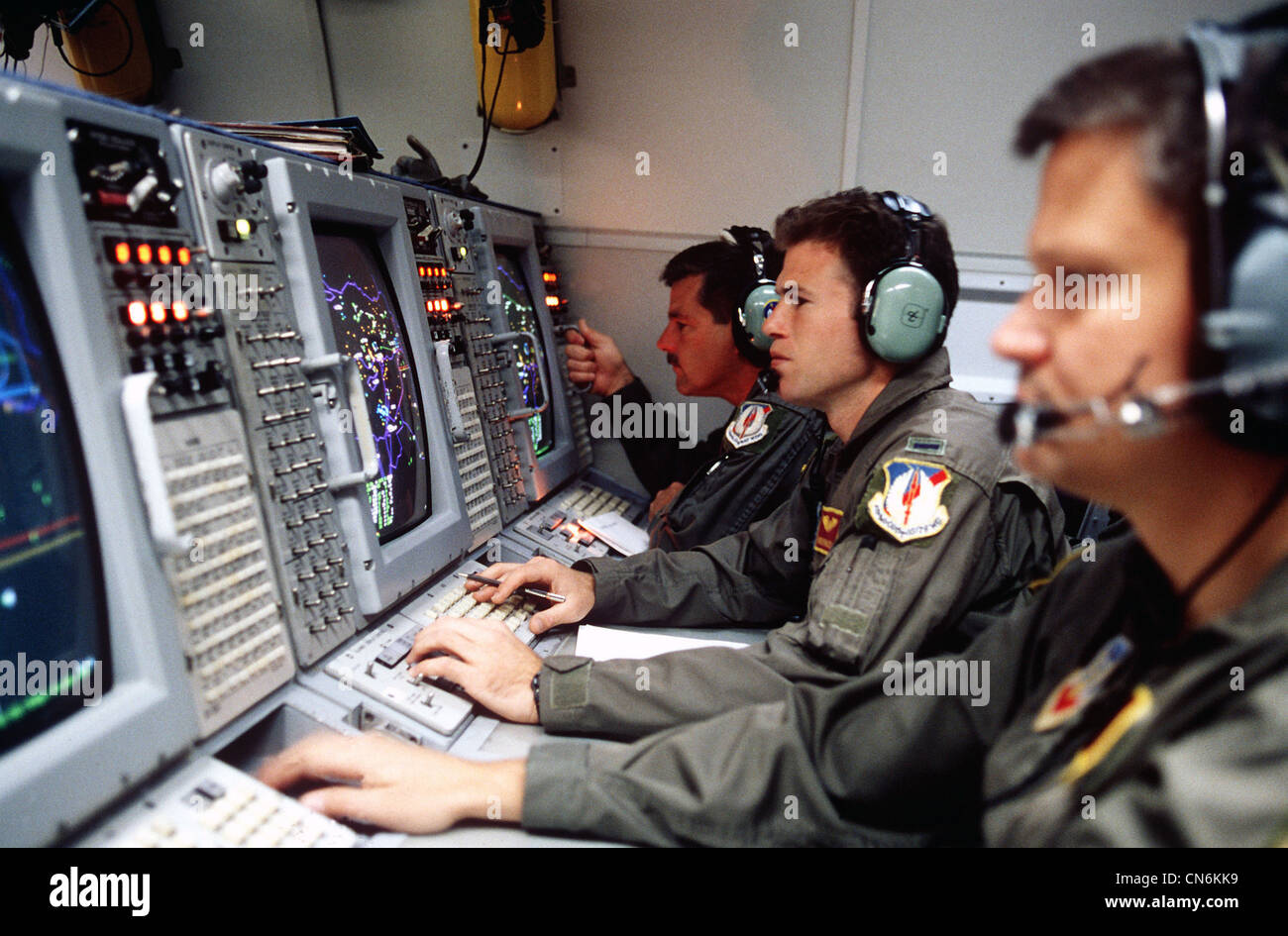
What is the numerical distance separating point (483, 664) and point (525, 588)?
0.38 metres

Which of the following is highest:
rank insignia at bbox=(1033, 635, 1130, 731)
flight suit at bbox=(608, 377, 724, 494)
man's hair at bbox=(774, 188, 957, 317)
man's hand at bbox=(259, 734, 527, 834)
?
man's hair at bbox=(774, 188, 957, 317)

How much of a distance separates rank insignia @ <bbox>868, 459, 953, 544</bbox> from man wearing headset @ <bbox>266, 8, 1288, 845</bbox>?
310 millimetres

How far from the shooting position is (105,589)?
35.1 inches

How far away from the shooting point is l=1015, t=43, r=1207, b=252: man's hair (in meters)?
0.60

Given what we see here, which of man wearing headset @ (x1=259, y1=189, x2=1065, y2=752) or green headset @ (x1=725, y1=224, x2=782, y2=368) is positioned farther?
green headset @ (x1=725, y1=224, x2=782, y2=368)

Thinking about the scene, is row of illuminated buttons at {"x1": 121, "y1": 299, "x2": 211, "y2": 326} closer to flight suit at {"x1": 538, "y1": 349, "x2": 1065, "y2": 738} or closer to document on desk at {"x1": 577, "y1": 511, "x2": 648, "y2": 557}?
flight suit at {"x1": 538, "y1": 349, "x2": 1065, "y2": 738}

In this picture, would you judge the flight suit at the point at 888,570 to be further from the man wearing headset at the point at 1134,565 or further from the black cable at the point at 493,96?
the black cable at the point at 493,96

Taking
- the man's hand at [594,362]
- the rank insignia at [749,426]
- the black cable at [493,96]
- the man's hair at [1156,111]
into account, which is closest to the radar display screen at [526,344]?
the man's hand at [594,362]

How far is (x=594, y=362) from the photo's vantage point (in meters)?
2.74

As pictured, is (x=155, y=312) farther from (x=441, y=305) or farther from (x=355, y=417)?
(x=441, y=305)

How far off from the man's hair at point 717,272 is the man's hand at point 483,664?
157 centimetres

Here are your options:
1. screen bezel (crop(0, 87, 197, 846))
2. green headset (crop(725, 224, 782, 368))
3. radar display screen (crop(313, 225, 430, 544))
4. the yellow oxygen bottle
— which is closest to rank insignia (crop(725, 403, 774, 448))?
green headset (crop(725, 224, 782, 368))

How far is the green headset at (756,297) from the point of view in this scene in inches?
84.6
